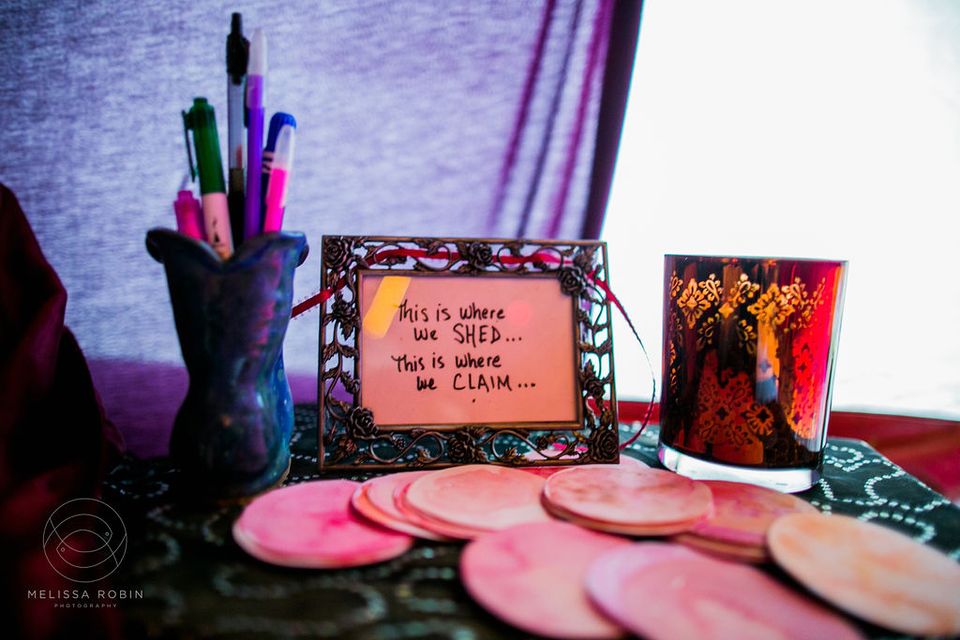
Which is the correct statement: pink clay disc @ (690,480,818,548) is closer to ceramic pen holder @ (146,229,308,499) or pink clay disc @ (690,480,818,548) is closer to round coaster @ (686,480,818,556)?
round coaster @ (686,480,818,556)

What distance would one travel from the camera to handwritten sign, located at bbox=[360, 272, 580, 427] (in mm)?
536

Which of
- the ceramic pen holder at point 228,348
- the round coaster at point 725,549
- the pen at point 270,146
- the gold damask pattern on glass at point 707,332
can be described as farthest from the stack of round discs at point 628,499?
the pen at point 270,146

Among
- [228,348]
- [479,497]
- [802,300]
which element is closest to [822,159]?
[802,300]

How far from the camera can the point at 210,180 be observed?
1.47 feet

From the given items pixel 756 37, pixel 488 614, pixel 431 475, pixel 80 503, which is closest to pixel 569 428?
pixel 431 475

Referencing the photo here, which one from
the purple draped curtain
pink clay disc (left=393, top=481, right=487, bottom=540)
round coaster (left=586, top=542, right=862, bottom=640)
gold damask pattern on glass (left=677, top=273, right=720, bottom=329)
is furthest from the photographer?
the purple draped curtain

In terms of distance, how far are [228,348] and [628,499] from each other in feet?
1.09

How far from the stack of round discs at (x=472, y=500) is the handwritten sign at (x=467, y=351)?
0.19ft

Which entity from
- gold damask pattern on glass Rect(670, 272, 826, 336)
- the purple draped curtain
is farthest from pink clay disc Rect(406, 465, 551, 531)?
the purple draped curtain

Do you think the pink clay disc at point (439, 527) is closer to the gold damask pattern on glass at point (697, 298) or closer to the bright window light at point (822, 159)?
the gold damask pattern on glass at point (697, 298)

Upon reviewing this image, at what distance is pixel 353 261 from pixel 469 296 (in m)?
0.12

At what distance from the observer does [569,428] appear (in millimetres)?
554

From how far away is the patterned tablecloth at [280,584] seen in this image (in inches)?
12.4

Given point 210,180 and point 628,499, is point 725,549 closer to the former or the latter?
point 628,499
